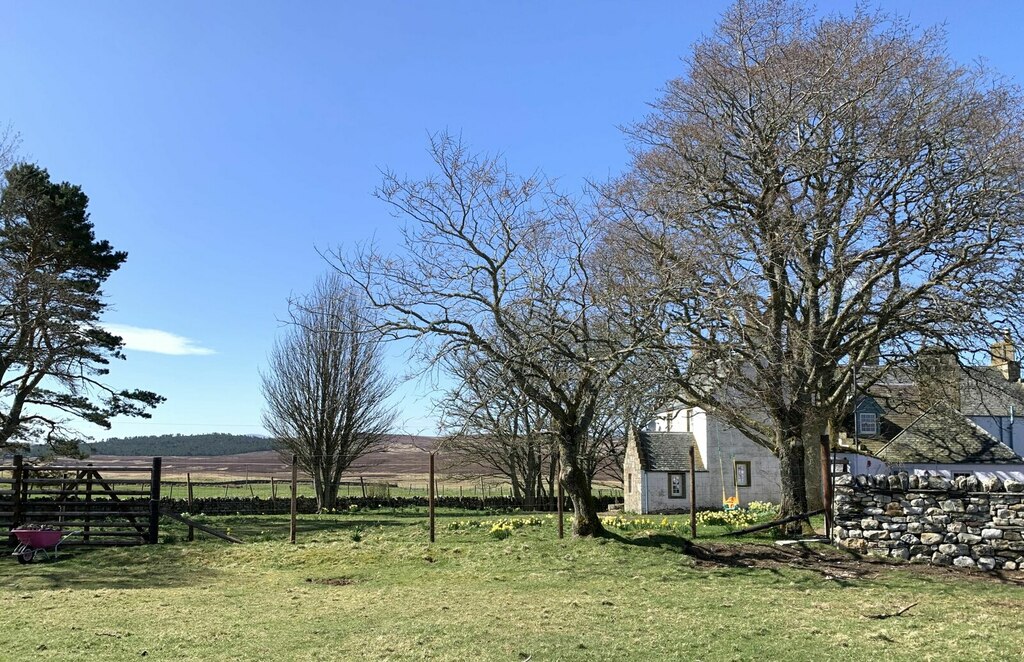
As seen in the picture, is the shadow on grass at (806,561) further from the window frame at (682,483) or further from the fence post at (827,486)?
the window frame at (682,483)

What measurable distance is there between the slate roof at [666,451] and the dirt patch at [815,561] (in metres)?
22.1

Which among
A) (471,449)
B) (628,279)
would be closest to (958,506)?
(628,279)

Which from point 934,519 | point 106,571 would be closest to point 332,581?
point 106,571

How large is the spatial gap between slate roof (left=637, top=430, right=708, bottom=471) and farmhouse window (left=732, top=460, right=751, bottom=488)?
1.41 meters

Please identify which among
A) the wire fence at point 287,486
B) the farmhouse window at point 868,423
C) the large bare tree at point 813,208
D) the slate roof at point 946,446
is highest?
the large bare tree at point 813,208

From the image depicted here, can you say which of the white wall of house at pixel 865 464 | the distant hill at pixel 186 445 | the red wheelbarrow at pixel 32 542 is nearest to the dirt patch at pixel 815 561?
the red wheelbarrow at pixel 32 542

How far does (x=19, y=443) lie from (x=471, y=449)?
22.7 metres

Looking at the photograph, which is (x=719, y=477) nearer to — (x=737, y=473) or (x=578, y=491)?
(x=737, y=473)

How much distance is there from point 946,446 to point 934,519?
662 inches

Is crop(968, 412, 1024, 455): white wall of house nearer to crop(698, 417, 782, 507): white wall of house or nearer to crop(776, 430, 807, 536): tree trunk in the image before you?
crop(698, 417, 782, 507): white wall of house

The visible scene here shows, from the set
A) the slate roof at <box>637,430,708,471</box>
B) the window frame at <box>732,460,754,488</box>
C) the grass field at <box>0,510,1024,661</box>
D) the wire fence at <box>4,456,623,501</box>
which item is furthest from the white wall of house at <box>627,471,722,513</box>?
the grass field at <box>0,510,1024,661</box>

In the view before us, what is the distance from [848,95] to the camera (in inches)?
639

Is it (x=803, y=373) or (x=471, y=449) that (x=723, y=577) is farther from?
(x=471, y=449)

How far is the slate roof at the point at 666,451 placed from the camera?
37.1m
